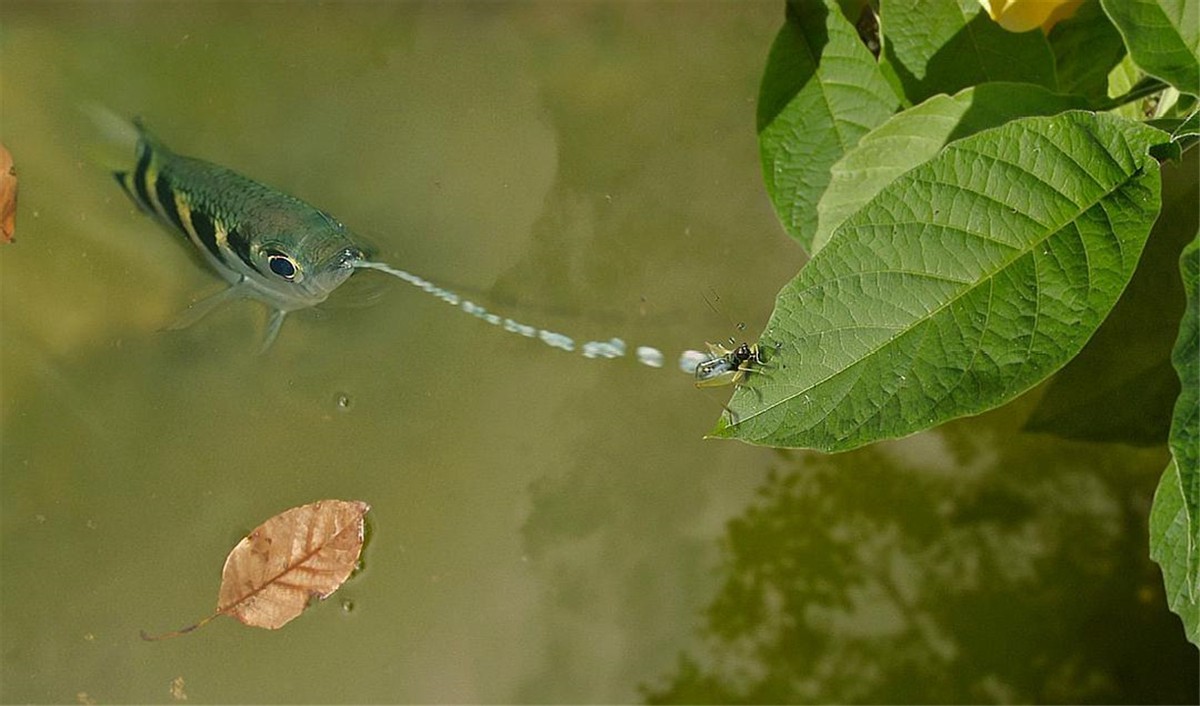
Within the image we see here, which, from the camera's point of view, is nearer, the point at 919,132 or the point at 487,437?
the point at 919,132

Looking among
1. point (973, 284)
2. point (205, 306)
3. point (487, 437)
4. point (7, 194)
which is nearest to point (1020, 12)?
point (973, 284)

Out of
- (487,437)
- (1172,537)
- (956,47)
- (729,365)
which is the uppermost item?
(956,47)

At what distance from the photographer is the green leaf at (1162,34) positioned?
0.66 m

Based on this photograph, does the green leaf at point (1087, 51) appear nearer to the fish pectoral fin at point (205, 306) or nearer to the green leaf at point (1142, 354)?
the green leaf at point (1142, 354)

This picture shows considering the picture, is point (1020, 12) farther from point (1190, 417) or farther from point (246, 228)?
point (246, 228)

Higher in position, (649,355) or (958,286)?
(649,355)

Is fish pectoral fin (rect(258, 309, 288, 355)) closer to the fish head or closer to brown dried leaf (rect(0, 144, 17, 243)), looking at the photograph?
the fish head

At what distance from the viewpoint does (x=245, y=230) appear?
2.74ft

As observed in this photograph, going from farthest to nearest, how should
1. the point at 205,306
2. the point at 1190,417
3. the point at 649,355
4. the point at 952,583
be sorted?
1. the point at 952,583
2. the point at 649,355
3. the point at 205,306
4. the point at 1190,417

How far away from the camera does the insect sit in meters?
0.62

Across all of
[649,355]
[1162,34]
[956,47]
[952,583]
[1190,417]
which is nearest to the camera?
[1190,417]

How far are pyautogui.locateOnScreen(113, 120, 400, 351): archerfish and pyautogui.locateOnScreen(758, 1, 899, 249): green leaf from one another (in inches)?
15.2

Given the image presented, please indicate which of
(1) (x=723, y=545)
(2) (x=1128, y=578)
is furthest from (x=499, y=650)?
(2) (x=1128, y=578)

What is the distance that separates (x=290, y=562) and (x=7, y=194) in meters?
0.44
